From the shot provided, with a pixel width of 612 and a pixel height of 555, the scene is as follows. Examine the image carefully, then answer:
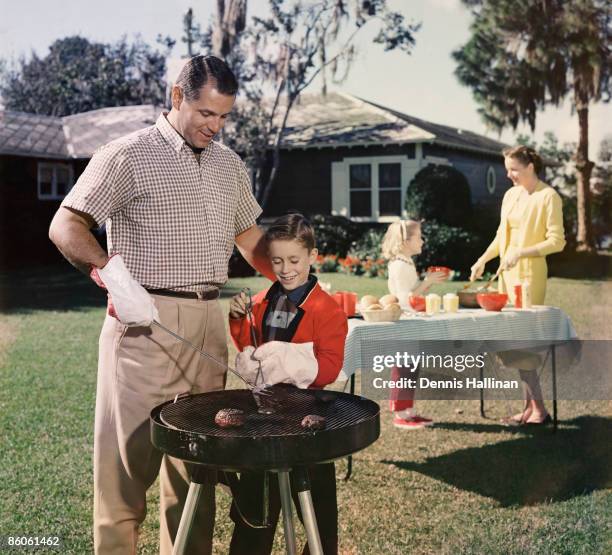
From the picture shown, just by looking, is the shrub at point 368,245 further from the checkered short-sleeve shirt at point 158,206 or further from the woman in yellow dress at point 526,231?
the checkered short-sleeve shirt at point 158,206

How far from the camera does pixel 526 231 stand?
4.14 meters

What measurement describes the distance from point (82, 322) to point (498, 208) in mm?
7670

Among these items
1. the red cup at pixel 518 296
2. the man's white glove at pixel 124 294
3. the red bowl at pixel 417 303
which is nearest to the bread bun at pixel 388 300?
the red bowl at pixel 417 303

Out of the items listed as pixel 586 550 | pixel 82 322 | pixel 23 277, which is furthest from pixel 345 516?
pixel 23 277

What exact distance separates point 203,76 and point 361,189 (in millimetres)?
11374

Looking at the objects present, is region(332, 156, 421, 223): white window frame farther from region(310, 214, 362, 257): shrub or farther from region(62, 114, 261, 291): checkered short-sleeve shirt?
region(62, 114, 261, 291): checkered short-sleeve shirt

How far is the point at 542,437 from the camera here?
4203 mm

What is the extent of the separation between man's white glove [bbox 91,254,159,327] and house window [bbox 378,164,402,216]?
11.3 meters

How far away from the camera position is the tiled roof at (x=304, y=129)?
12938mm

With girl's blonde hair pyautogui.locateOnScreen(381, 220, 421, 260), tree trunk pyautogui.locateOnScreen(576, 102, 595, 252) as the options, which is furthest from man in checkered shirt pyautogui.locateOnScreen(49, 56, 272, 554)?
tree trunk pyautogui.locateOnScreen(576, 102, 595, 252)

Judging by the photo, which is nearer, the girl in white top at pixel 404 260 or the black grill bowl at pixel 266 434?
the black grill bowl at pixel 266 434

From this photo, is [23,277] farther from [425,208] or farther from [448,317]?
[448,317]

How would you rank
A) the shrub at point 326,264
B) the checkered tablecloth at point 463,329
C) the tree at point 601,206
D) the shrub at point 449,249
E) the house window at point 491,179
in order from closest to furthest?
the checkered tablecloth at point 463,329 → the shrub at point 449,249 → the shrub at point 326,264 → the tree at point 601,206 → the house window at point 491,179

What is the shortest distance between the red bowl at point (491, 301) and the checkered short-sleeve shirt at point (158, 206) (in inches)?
71.2
